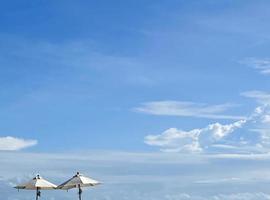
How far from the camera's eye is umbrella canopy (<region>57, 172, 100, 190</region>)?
55.6m

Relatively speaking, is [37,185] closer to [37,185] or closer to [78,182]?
[37,185]

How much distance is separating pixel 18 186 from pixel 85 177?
18.8 feet

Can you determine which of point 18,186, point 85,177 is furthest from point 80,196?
point 18,186

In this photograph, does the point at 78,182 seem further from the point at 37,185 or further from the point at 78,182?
the point at 37,185

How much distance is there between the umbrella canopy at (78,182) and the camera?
182 ft

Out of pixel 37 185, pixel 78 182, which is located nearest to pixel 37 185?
pixel 37 185

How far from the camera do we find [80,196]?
2238 inches

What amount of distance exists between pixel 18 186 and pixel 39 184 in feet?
6.04

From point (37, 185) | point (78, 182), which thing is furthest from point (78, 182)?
point (37, 185)

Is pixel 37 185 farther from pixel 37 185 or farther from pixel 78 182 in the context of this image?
pixel 78 182

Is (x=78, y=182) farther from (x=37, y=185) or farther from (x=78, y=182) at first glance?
(x=37, y=185)

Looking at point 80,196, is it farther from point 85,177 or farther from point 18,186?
point 18,186

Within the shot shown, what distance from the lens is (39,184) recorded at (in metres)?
56.8

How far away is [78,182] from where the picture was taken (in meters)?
55.7
